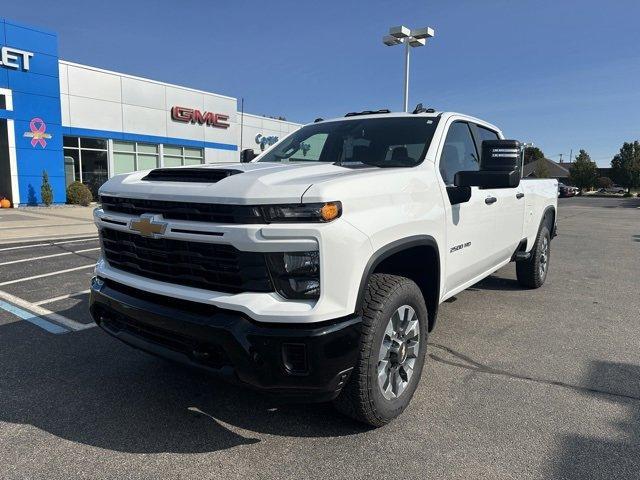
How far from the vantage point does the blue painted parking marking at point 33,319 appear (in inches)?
174

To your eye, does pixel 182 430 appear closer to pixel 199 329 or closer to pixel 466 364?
pixel 199 329

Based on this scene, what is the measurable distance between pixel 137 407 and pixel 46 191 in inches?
743

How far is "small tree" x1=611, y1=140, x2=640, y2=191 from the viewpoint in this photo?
208 feet

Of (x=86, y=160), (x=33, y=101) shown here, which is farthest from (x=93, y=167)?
(x=33, y=101)

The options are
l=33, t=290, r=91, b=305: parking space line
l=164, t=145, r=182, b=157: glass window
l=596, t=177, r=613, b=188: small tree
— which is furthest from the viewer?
l=596, t=177, r=613, b=188: small tree

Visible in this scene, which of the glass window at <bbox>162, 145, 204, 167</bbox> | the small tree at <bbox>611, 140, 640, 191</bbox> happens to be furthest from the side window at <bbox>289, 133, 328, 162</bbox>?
the small tree at <bbox>611, 140, 640, 191</bbox>

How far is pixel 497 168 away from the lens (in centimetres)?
321

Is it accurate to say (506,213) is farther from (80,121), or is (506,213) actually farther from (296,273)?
(80,121)

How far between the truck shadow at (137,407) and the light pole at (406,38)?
14135 mm

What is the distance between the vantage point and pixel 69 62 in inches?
768

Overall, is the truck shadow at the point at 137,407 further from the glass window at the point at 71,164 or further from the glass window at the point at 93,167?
the glass window at the point at 93,167

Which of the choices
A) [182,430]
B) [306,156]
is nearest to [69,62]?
[306,156]

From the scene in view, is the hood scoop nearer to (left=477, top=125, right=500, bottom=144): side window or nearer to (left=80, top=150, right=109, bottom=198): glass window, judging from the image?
(left=477, top=125, right=500, bottom=144): side window

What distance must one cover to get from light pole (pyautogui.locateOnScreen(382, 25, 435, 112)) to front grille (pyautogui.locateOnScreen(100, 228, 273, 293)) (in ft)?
47.1
